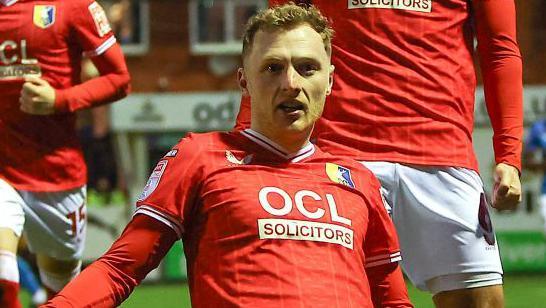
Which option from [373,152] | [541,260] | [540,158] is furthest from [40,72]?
[541,260]

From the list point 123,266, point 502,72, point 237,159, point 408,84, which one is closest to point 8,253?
point 408,84

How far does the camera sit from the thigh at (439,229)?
4863 millimetres

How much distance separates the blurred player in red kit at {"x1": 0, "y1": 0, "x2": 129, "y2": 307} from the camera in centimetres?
669

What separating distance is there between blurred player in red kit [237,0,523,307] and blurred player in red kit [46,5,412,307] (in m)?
0.86

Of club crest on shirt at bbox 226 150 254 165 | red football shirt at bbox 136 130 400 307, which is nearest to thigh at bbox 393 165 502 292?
red football shirt at bbox 136 130 400 307

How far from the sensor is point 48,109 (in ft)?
21.8

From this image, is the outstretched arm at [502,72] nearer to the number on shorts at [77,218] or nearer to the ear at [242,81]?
the ear at [242,81]

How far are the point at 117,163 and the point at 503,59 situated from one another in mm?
18634

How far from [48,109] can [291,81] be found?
3039mm

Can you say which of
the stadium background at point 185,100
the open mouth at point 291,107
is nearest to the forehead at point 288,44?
the open mouth at point 291,107

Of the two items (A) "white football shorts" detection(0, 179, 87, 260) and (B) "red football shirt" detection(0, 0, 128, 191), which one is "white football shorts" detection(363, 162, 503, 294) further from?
(A) "white football shorts" detection(0, 179, 87, 260)

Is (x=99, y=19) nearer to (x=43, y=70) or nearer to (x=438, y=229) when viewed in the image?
(x=43, y=70)

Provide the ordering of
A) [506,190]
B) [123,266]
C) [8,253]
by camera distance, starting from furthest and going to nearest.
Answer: [8,253]
[506,190]
[123,266]

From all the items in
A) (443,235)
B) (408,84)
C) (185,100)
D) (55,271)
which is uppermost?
(408,84)
